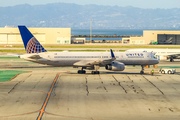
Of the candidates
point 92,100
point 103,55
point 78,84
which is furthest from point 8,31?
point 92,100

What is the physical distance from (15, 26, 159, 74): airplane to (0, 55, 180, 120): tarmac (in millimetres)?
3614

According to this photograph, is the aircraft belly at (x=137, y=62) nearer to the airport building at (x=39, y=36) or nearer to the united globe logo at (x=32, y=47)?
the united globe logo at (x=32, y=47)

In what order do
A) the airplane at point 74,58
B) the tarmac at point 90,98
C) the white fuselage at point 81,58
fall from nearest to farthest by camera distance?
the tarmac at point 90,98
the airplane at point 74,58
the white fuselage at point 81,58

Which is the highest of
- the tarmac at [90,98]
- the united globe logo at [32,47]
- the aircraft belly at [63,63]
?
the united globe logo at [32,47]

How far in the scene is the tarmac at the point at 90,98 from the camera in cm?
2594

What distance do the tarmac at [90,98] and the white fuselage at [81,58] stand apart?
12.7 feet

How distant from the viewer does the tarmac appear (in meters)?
25.9

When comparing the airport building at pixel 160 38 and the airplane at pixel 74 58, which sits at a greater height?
the airport building at pixel 160 38

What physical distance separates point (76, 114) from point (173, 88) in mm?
18286

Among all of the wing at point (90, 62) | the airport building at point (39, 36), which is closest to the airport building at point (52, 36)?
the airport building at point (39, 36)

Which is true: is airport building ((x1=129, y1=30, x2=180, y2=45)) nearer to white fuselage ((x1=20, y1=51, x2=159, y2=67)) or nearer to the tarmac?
white fuselage ((x1=20, y1=51, x2=159, y2=67))

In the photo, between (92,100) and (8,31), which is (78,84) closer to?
(92,100)

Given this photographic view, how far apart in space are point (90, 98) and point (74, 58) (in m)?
19.9

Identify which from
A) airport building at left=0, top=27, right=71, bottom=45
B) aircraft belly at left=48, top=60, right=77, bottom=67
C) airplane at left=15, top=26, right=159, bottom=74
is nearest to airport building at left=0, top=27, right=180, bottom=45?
airport building at left=0, top=27, right=71, bottom=45
